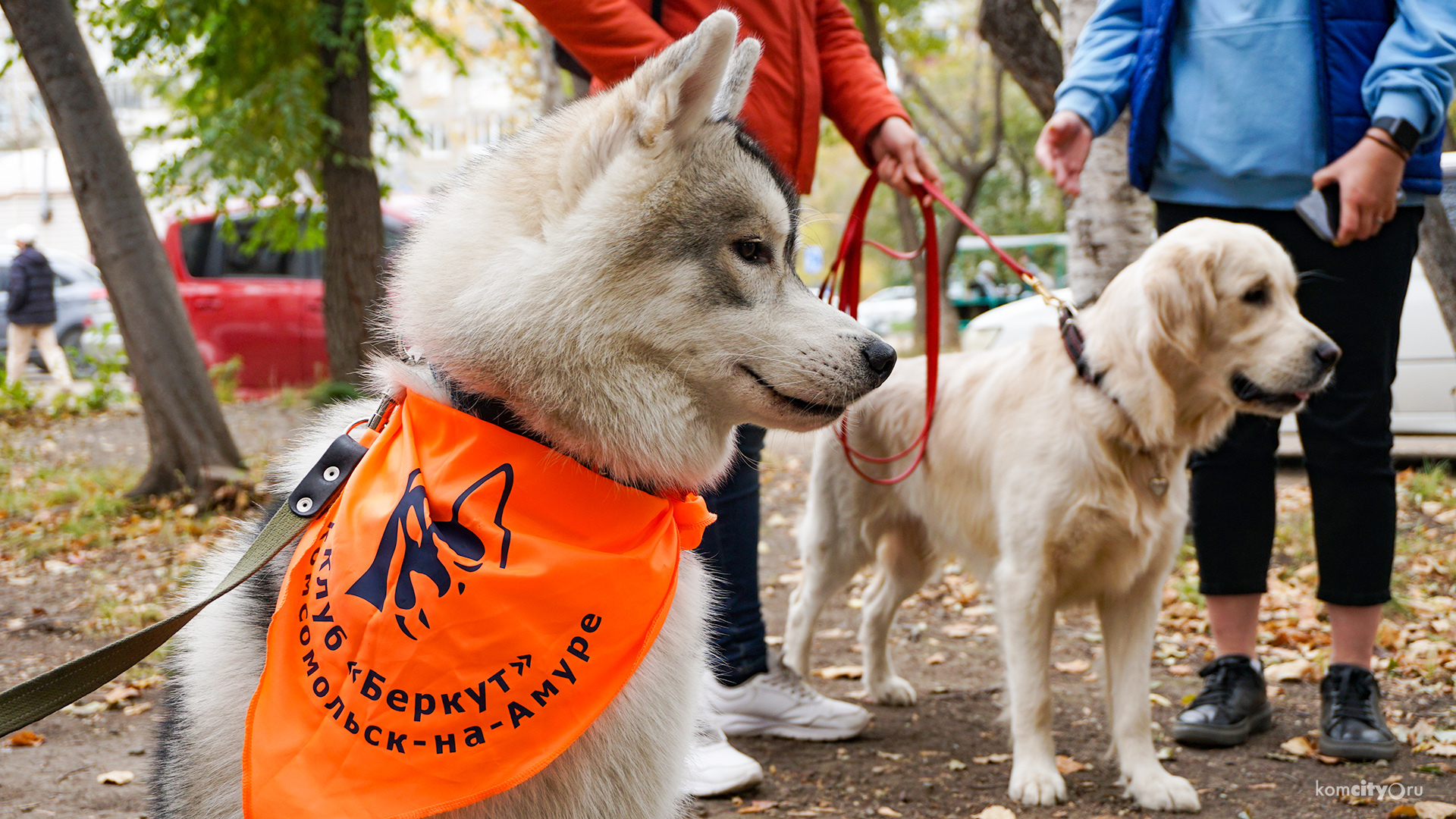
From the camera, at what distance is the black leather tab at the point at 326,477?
65.5 inches

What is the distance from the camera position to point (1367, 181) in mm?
2689

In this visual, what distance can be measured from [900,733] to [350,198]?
22.0ft

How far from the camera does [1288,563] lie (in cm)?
532

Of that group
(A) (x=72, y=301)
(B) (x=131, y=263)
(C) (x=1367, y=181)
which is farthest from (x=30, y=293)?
(C) (x=1367, y=181)

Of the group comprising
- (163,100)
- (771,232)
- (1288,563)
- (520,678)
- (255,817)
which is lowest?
(1288,563)

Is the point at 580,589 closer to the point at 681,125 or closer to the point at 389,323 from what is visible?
the point at 389,323

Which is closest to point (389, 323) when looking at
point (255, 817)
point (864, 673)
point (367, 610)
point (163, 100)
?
point (367, 610)

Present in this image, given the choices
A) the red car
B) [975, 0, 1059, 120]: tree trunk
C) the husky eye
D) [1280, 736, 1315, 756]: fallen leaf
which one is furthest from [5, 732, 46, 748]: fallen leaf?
the red car

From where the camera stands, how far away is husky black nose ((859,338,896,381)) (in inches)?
68.0

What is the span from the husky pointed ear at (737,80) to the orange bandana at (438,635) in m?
0.66

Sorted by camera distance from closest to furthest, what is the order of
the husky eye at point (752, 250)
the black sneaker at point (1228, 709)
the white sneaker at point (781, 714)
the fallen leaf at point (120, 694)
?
the husky eye at point (752, 250), the black sneaker at point (1228, 709), the white sneaker at point (781, 714), the fallen leaf at point (120, 694)

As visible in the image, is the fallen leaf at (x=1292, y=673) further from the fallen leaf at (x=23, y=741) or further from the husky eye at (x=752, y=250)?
the fallen leaf at (x=23, y=741)

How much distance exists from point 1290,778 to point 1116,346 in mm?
1318

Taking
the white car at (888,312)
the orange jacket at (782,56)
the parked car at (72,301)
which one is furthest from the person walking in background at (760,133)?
the white car at (888,312)
